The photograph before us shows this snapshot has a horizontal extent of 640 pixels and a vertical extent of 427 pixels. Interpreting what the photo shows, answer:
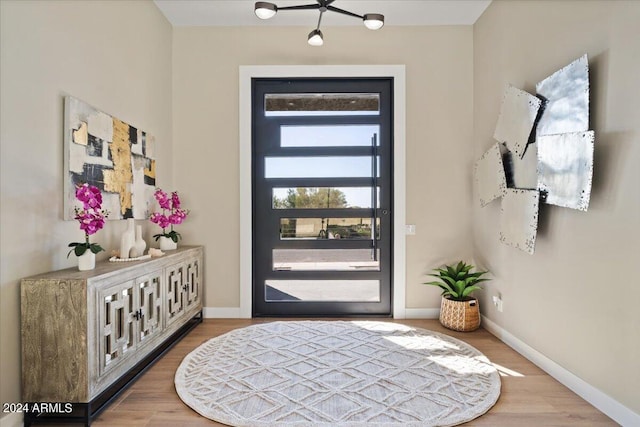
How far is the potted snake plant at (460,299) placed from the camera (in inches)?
126

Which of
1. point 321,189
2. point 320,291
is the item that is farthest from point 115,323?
point 321,189

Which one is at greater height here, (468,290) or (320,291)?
(468,290)

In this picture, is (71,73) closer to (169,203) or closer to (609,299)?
(169,203)

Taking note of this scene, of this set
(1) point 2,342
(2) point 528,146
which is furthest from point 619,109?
(1) point 2,342

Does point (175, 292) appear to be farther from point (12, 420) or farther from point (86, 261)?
point (12, 420)

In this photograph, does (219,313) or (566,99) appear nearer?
(566,99)

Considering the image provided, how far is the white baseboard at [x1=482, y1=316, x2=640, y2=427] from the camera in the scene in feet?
5.98

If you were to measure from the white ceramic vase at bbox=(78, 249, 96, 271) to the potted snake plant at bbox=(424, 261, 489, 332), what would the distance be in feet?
9.15

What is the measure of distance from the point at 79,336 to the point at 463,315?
3.00m

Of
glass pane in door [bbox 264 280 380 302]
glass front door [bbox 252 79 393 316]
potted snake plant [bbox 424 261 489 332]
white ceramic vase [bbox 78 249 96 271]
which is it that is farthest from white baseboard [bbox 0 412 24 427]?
potted snake plant [bbox 424 261 489 332]

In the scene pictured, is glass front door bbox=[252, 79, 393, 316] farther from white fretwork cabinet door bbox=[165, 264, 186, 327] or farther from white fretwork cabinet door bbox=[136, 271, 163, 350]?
white fretwork cabinet door bbox=[136, 271, 163, 350]

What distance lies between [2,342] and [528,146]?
348cm

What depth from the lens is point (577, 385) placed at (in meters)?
2.15

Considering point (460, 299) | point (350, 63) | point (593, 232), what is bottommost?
point (460, 299)
